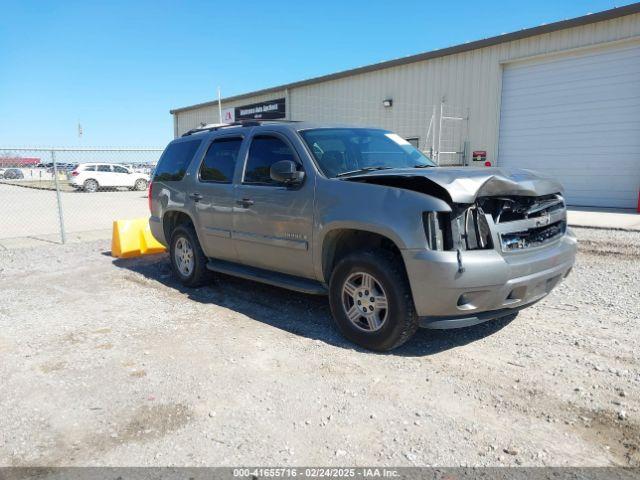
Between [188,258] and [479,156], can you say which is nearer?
[188,258]

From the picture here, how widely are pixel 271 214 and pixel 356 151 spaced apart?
1050mm

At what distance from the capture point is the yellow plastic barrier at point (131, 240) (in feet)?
27.9

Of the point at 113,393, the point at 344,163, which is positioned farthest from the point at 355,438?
the point at 344,163

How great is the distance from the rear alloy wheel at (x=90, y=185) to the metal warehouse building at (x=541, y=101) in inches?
673

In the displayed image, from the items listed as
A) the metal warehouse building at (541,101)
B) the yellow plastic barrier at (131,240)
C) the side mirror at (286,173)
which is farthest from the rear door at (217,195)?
the metal warehouse building at (541,101)

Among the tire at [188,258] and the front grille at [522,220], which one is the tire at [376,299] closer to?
the front grille at [522,220]

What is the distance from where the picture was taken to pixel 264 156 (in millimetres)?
5145

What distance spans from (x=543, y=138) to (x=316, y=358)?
13.2 metres

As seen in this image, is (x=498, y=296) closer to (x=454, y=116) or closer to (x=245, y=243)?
(x=245, y=243)

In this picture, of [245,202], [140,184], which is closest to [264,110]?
[140,184]

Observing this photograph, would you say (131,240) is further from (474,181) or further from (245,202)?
(474,181)

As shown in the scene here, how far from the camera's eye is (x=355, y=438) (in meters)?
2.87

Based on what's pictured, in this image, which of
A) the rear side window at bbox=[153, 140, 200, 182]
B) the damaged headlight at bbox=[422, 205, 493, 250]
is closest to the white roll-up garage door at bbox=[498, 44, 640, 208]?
the rear side window at bbox=[153, 140, 200, 182]

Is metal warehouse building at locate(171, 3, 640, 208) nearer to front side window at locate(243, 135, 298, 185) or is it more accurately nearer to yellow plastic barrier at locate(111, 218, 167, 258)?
yellow plastic barrier at locate(111, 218, 167, 258)
